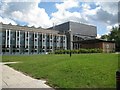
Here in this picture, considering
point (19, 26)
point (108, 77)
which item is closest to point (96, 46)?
point (19, 26)

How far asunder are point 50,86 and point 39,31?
88868mm

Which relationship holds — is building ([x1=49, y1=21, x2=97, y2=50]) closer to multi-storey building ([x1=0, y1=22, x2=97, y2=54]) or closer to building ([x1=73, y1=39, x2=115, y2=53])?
multi-storey building ([x1=0, y1=22, x2=97, y2=54])

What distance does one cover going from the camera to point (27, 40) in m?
92.5

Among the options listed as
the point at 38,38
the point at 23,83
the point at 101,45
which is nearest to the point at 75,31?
the point at 38,38

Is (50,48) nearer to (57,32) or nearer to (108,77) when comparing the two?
(57,32)

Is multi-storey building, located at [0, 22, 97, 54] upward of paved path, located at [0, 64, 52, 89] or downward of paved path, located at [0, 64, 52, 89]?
upward

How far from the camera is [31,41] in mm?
94312

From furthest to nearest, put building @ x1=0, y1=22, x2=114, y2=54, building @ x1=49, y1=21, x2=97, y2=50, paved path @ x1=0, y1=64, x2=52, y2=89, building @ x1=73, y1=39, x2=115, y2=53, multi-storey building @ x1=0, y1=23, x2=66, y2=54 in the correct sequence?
1. building @ x1=49, y1=21, x2=97, y2=50
2. multi-storey building @ x1=0, y1=23, x2=66, y2=54
3. building @ x1=0, y1=22, x2=114, y2=54
4. building @ x1=73, y1=39, x2=115, y2=53
5. paved path @ x1=0, y1=64, x2=52, y2=89

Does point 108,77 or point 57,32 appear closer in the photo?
point 108,77

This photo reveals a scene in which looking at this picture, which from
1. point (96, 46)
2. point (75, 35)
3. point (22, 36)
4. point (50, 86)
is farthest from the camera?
point (75, 35)

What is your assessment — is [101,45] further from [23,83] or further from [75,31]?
[23,83]

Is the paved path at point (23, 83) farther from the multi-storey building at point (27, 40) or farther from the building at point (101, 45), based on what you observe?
the multi-storey building at point (27, 40)

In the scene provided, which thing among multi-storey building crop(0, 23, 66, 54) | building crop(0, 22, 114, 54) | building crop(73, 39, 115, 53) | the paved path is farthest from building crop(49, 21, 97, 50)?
the paved path

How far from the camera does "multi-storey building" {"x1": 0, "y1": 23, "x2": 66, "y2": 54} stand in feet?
283
